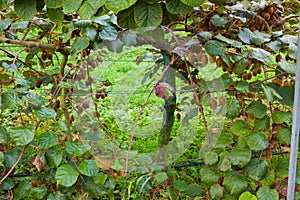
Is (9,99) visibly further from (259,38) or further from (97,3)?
(259,38)

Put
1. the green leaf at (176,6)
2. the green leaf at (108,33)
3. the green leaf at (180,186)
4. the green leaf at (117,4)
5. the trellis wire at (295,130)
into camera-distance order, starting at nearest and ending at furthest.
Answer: the green leaf at (117,4) < the green leaf at (176,6) < the trellis wire at (295,130) < the green leaf at (108,33) < the green leaf at (180,186)

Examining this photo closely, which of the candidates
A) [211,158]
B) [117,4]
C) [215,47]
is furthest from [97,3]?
[211,158]

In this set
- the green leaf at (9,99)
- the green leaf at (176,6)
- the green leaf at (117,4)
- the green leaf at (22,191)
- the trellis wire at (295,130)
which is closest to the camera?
the green leaf at (117,4)

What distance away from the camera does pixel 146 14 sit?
837 mm

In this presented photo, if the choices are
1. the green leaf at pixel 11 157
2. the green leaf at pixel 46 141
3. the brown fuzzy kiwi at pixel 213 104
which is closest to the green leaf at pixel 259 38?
the brown fuzzy kiwi at pixel 213 104

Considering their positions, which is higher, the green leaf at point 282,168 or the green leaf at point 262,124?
the green leaf at point 262,124

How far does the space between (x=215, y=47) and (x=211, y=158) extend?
40cm

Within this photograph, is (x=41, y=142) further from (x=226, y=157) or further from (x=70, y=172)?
(x=226, y=157)

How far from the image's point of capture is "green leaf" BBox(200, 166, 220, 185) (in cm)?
137

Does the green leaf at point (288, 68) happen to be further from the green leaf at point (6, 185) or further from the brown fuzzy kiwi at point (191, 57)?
the green leaf at point (6, 185)

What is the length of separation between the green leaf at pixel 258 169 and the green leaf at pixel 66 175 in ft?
1.94

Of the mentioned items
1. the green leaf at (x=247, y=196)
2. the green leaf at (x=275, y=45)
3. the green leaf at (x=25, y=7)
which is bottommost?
the green leaf at (x=247, y=196)

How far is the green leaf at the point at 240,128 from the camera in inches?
52.8

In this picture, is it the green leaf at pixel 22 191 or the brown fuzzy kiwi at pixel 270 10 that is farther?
the brown fuzzy kiwi at pixel 270 10
